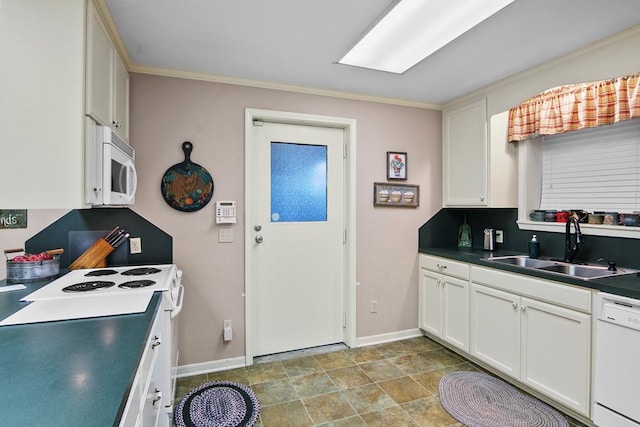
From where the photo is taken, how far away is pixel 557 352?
2.06 meters

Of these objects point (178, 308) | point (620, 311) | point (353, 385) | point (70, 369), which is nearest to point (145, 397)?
point (70, 369)

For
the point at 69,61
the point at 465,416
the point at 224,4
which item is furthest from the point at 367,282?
the point at 69,61

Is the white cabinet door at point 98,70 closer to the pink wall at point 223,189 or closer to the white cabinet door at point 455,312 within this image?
the pink wall at point 223,189

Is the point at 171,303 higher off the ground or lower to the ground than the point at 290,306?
higher

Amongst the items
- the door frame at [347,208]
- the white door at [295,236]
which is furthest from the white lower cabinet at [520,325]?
the white door at [295,236]

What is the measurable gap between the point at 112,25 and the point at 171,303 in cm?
157

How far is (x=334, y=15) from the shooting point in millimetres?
1836

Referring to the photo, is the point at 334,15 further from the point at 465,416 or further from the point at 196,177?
the point at 465,416

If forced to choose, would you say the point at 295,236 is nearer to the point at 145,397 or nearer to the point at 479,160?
the point at 479,160

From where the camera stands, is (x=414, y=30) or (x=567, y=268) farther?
(x=567, y=268)

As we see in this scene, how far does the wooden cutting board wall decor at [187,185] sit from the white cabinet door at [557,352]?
240 cm

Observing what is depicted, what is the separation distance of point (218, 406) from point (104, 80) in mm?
2047

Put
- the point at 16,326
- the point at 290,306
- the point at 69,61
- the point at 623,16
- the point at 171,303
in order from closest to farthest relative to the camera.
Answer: the point at 16,326 < the point at 69,61 < the point at 171,303 < the point at 623,16 < the point at 290,306

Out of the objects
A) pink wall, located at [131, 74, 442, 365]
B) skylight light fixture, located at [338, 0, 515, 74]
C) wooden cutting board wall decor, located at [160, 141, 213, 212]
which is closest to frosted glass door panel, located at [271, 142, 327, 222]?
pink wall, located at [131, 74, 442, 365]
